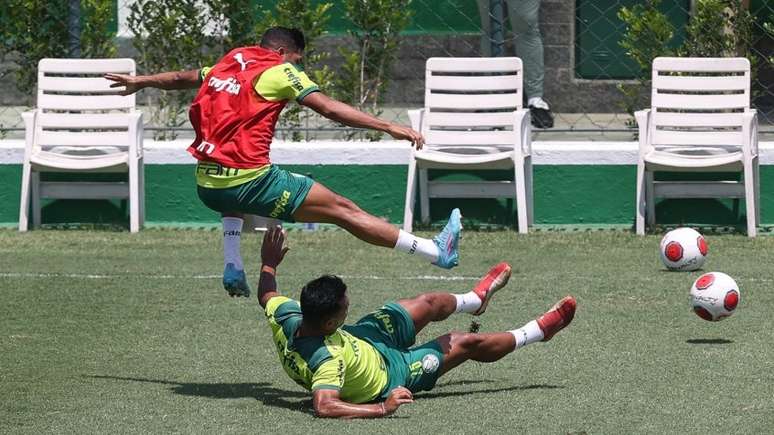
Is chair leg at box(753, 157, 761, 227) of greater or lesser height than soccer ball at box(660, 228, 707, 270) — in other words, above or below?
above

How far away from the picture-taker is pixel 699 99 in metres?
12.6

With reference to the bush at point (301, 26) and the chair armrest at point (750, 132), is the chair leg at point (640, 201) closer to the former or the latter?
the chair armrest at point (750, 132)

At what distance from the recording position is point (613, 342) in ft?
27.4

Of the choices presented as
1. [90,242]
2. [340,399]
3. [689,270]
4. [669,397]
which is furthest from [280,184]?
[90,242]

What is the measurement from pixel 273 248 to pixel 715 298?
2529 mm

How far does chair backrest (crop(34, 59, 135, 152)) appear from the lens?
12.8 meters

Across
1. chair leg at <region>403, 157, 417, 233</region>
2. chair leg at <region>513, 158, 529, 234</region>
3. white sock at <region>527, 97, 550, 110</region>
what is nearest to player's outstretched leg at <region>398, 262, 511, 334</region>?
chair leg at <region>513, 158, 529, 234</region>

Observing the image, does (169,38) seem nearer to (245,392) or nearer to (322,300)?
(245,392)

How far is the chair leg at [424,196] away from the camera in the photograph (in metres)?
12.8

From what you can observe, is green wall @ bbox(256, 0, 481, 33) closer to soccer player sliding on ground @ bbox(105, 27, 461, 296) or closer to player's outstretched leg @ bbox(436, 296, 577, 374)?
soccer player sliding on ground @ bbox(105, 27, 461, 296)

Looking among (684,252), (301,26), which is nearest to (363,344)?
(684,252)

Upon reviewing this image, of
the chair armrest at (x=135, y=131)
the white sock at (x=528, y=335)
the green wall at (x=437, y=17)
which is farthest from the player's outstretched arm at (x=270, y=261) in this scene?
the green wall at (x=437, y=17)

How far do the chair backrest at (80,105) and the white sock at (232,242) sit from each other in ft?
14.7

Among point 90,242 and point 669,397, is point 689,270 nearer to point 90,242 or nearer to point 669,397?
point 669,397
